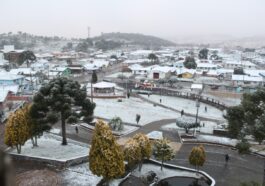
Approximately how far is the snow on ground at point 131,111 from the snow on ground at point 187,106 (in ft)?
9.60

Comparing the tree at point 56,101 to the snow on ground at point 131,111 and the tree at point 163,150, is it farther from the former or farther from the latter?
the snow on ground at point 131,111

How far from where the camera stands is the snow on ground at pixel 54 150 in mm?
22828

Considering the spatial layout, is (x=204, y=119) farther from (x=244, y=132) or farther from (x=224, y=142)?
(x=244, y=132)

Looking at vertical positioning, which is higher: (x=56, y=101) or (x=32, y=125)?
(x=56, y=101)

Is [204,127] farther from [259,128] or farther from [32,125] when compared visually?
[259,128]

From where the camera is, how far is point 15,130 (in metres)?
21.5

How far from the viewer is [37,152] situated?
23.4 metres

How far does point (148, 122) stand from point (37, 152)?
15187 millimetres

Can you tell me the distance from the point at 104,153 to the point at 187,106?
29939 mm

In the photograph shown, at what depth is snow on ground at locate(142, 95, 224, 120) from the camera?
40.9 meters

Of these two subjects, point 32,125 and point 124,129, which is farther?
point 124,129

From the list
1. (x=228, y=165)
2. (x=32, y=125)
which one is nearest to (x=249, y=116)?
(x=228, y=165)

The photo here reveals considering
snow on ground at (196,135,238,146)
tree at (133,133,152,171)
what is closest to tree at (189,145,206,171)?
tree at (133,133,152,171)

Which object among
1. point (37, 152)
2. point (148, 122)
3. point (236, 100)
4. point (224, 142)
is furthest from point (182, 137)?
point (236, 100)
